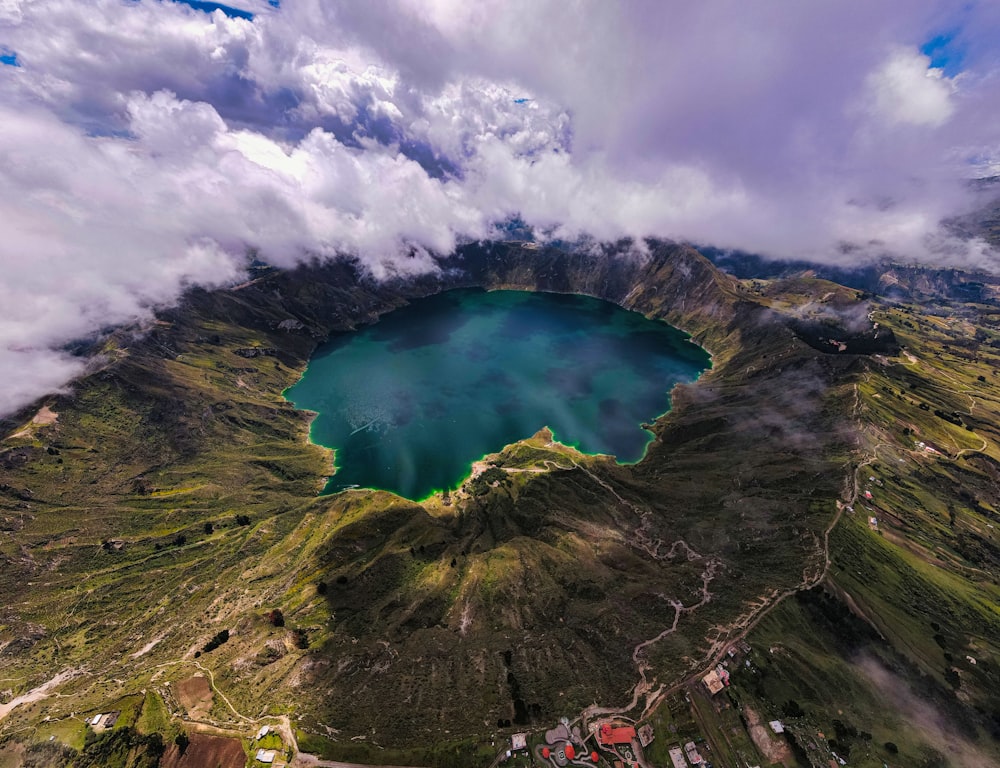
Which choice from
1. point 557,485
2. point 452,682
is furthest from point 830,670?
point 557,485

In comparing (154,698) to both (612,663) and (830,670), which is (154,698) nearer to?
(612,663)

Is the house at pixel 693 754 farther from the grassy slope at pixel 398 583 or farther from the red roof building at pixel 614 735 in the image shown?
the grassy slope at pixel 398 583

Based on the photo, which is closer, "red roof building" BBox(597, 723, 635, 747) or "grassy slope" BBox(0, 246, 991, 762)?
"red roof building" BBox(597, 723, 635, 747)

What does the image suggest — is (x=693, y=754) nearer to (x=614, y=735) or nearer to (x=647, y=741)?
(x=647, y=741)

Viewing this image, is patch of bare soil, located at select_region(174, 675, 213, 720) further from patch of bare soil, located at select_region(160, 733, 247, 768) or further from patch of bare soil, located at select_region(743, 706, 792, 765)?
patch of bare soil, located at select_region(743, 706, 792, 765)

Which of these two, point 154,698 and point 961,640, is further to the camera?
point 961,640

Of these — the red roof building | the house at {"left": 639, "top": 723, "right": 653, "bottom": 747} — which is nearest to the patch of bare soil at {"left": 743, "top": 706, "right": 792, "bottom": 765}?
the house at {"left": 639, "top": 723, "right": 653, "bottom": 747}

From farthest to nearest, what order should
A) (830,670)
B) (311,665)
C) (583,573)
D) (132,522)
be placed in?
1. (132,522)
2. (583,573)
3. (311,665)
4. (830,670)
